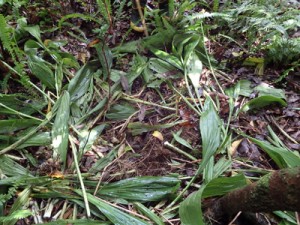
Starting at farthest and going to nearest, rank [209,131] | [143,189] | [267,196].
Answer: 1. [209,131]
2. [143,189]
3. [267,196]

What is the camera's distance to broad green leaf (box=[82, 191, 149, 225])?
1.37 metres

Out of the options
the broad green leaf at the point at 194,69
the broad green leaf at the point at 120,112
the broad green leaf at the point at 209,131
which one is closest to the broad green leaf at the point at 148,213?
the broad green leaf at the point at 209,131

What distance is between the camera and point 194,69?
215 centimetres

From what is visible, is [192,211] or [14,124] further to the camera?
[14,124]

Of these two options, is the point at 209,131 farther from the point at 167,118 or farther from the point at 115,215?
the point at 115,215

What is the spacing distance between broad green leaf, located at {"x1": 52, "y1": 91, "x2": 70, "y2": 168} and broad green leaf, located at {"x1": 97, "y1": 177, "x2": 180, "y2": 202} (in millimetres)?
319

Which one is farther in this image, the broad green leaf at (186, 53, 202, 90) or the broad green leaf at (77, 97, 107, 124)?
the broad green leaf at (186, 53, 202, 90)

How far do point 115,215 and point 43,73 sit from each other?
111 cm

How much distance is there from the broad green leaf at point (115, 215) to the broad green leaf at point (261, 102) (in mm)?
964

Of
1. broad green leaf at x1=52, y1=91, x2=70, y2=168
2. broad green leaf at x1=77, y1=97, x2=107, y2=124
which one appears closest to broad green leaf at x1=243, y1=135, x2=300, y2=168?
broad green leaf at x1=77, y1=97, x2=107, y2=124

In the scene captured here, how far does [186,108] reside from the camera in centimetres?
194

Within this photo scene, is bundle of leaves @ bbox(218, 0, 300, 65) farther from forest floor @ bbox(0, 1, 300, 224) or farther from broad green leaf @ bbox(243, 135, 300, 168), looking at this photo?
broad green leaf @ bbox(243, 135, 300, 168)

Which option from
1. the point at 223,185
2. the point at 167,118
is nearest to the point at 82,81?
the point at 167,118

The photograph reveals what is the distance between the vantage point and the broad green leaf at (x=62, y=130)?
167cm
